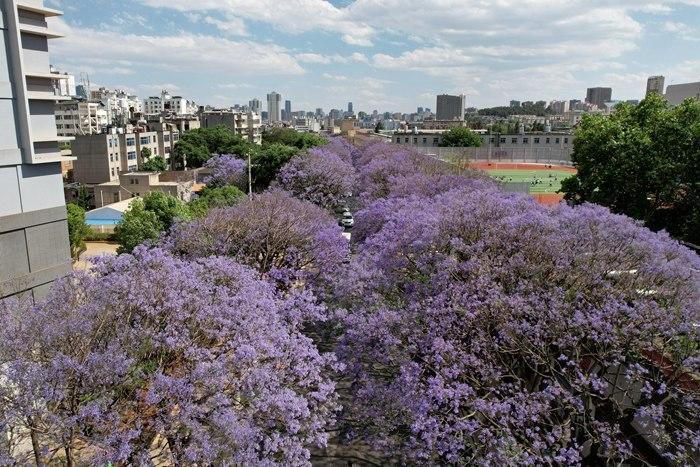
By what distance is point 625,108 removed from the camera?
22344 millimetres

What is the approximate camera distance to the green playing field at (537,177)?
136ft

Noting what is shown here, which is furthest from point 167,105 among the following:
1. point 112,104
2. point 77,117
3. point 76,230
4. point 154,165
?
point 76,230

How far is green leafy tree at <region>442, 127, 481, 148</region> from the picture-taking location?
6573 cm

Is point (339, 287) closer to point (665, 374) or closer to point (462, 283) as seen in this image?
point (462, 283)

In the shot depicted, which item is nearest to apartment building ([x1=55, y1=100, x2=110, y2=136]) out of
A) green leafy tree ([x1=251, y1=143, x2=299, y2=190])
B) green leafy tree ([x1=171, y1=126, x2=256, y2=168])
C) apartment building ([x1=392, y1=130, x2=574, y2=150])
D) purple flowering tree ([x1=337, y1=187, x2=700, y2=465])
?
green leafy tree ([x1=171, y1=126, x2=256, y2=168])

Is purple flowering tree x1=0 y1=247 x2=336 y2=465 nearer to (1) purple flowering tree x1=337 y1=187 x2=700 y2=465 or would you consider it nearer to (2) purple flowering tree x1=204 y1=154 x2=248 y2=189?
(1) purple flowering tree x1=337 y1=187 x2=700 y2=465

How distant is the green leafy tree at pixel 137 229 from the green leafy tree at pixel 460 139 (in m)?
50.3

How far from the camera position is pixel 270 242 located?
585 inches

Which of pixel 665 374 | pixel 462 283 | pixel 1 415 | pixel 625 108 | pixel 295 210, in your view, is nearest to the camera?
pixel 1 415

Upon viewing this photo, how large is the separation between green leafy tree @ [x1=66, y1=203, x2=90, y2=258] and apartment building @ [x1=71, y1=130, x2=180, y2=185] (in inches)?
893

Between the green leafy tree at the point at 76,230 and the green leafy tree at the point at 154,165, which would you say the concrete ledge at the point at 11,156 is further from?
the green leafy tree at the point at 154,165

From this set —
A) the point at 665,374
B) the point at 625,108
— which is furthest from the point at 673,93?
the point at 665,374

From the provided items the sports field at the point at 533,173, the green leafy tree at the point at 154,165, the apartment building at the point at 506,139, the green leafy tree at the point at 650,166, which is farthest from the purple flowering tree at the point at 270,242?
the apartment building at the point at 506,139

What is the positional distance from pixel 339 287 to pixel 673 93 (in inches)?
1865
